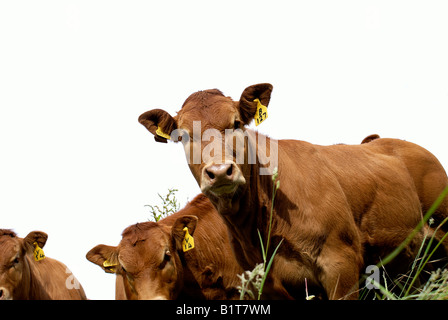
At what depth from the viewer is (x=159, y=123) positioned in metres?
6.44

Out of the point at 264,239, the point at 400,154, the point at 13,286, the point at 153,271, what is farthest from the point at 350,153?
the point at 13,286

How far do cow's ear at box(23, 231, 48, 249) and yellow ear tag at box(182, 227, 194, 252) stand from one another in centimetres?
290

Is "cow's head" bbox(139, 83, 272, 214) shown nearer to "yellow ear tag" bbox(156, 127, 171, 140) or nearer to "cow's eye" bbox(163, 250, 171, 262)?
"yellow ear tag" bbox(156, 127, 171, 140)

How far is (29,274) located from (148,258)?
301 centimetres

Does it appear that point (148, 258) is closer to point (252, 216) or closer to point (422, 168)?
point (252, 216)

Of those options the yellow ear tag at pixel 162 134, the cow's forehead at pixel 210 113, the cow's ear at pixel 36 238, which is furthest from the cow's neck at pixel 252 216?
the cow's ear at pixel 36 238

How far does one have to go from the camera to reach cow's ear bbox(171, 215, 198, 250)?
700 cm

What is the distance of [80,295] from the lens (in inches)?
411

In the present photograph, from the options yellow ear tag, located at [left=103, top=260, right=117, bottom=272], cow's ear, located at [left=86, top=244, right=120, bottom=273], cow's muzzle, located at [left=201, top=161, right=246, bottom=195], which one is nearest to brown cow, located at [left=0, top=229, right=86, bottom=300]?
cow's ear, located at [left=86, top=244, right=120, bottom=273]

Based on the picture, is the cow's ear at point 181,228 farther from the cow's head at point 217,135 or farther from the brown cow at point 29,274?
the brown cow at point 29,274

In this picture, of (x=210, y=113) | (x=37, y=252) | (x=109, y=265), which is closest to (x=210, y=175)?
(x=210, y=113)

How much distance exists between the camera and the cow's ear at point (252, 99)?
245 inches
